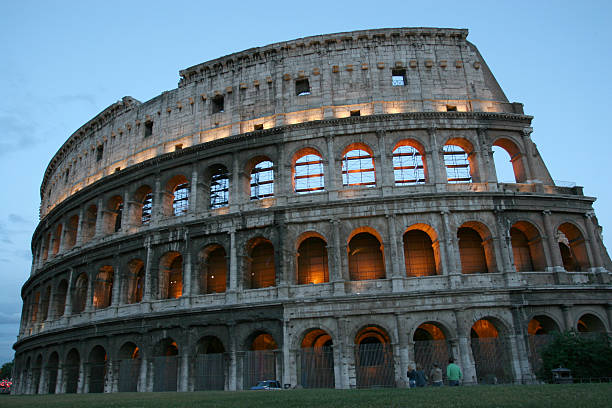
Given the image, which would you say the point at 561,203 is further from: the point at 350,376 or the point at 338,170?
the point at 350,376

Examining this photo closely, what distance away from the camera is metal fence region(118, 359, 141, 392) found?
74.4ft

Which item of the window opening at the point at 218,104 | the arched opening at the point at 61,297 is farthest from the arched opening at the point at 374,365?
the arched opening at the point at 61,297

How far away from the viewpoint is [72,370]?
26.9m

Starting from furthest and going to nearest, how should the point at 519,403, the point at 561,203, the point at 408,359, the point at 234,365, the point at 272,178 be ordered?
the point at 272,178 < the point at 561,203 < the point at 234,365 < the point at 408,359 < the point at 519,403

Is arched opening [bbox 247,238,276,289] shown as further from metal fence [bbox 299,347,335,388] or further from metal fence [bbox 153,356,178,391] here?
metal fence [bbox 153,356,178,391]

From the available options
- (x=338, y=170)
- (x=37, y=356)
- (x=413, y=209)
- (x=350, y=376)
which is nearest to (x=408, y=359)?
(x=350, y=376)

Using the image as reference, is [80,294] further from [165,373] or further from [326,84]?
[326,84]

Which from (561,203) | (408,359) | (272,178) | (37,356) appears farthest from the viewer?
(37,356)

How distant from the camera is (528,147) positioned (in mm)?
23547

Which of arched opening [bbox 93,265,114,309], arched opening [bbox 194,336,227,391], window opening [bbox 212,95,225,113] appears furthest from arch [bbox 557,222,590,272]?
arched opening [bbox 93,265,114,309]

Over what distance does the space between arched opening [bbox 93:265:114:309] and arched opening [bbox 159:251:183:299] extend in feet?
14.1

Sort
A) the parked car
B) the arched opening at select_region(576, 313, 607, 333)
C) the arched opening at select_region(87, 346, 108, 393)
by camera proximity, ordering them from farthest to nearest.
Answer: the arched opening at select_region(87, 346, 108, 393) → the arched opening at select_region(576, 313, 607, 333) → the parked car

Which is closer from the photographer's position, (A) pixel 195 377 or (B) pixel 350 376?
(B) pixel 350 376

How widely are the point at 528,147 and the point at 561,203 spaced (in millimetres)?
3260
